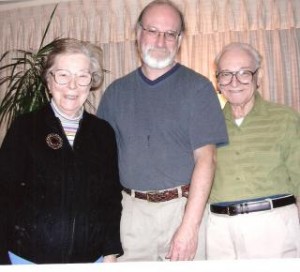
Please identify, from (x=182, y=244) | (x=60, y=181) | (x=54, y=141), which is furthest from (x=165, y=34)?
(x=182, y=244)

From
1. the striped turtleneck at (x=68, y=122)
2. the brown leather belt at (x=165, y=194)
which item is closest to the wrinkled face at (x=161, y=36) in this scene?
the striped turtleneck at (x=68, y=122)

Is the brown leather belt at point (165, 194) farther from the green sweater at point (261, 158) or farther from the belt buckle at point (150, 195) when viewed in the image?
the green sweater at point (261, 158)

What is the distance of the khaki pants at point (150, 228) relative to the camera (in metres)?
1.67

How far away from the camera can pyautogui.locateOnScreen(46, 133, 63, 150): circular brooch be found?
1397 mm

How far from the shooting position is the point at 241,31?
13.1 feet

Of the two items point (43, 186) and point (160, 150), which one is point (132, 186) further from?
point (43, 186)

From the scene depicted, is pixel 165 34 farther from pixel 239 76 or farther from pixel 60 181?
pixel 60 181

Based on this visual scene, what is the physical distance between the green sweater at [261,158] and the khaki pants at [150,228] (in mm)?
274

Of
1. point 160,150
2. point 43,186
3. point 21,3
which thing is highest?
point 21,3

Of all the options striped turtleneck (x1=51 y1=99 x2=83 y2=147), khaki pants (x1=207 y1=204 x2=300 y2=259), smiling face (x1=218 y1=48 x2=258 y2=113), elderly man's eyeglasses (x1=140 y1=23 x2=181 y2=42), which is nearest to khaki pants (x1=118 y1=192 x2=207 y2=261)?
khaki pants (x1=207 y1=204 x2=300 y2=259)

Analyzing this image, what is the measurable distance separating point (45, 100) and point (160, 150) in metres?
1.52

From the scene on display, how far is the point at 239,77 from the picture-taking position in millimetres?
1832

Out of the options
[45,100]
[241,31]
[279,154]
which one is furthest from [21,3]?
[279,154]

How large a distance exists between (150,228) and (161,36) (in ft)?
3.15
